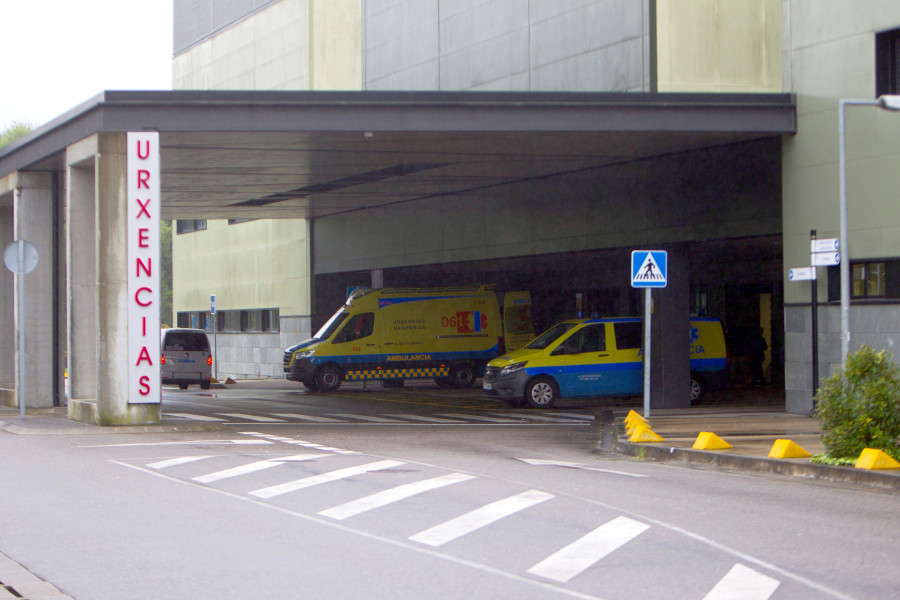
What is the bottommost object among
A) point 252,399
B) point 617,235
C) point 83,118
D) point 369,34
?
point 252,399

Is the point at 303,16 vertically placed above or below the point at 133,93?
above

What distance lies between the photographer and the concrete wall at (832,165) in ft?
60.8

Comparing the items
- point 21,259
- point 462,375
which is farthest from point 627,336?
point 21,259

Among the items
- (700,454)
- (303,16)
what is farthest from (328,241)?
(700,454)

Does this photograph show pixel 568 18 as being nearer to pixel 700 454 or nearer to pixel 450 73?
pixel 450 73

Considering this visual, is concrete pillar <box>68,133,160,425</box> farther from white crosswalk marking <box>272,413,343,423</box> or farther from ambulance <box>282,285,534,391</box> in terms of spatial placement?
ambulance <box>282,285,534,391</box>

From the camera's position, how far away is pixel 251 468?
13.0 metres

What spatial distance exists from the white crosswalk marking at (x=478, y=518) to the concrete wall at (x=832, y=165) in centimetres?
1025

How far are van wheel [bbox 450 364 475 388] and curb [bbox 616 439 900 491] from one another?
16.7 metres

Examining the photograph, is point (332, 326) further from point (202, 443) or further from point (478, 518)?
point (478, 518)

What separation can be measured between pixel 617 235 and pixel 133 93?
1139 cm

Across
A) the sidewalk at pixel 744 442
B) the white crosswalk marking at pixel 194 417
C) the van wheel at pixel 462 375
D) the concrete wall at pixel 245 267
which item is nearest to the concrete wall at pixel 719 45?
the sidewalk at pixel 744 442

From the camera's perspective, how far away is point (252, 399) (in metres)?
29.1

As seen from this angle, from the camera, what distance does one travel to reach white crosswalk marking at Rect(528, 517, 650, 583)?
7.29 m
